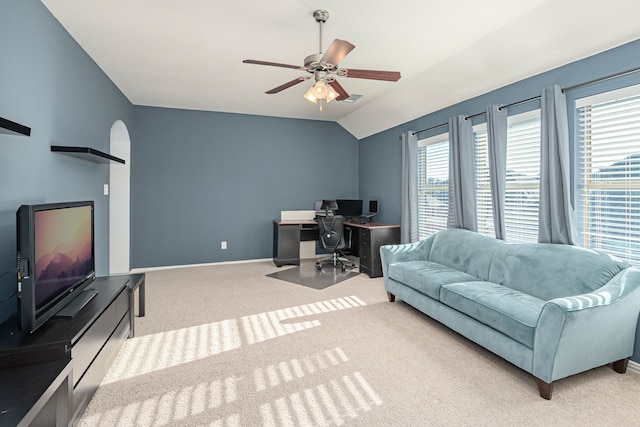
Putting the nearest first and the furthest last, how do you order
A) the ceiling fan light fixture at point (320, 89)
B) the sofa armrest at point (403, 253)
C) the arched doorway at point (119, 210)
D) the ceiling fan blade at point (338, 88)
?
the ceiling fan light fixture at point (320, 89) < the ceiling fan blade at point (338, 88) < the sofa armrest at point (403, 253) < the arched doorway at point (119, 210)

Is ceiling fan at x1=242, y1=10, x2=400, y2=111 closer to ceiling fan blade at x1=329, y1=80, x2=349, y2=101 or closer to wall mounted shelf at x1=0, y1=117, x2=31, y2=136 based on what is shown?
ceiling fan blade at x1=329, y1=80, x2=349, y2=101

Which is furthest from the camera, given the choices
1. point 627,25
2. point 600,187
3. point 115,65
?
point 115,65

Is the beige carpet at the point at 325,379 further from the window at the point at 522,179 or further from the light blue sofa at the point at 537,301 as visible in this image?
the window at the point at 522,179

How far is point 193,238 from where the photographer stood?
18.5 feet

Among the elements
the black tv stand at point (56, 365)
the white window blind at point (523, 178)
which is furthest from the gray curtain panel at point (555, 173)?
the black tv stand at point (56, 365)

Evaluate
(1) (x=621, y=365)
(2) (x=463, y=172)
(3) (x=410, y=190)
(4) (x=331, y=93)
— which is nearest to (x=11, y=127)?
(4) (x=331, y=93)

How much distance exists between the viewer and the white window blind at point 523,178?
321 cm

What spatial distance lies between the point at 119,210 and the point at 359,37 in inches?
168

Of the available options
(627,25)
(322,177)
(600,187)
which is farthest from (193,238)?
(627,25)

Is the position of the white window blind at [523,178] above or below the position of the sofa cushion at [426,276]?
above

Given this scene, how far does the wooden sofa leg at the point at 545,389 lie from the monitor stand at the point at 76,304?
292 cm

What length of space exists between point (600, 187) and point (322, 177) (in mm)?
4485

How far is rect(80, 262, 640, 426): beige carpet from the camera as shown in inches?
→ 73.3

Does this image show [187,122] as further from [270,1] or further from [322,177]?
[270,1]
